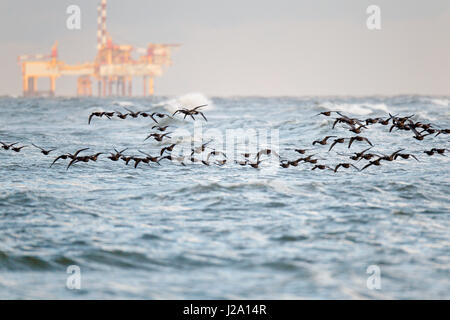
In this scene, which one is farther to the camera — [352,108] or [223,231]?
[352,108]

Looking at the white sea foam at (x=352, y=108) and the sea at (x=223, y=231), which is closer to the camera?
the sea at (x=223, y=231)

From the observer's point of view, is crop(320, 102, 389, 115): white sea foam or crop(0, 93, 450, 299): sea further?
crop(320, 102, 389, 115): white sea foam

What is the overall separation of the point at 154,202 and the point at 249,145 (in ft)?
54.3

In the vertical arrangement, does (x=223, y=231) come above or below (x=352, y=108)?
above

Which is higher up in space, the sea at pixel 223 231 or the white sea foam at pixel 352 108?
the sea at pixel 223 231

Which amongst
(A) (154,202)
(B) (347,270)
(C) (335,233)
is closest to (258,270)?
(B) (347,270)

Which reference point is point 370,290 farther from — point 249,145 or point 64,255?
point 249,145

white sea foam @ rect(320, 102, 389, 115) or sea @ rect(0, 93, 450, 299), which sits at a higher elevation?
sea @ rect(0, 93, 450, 299)

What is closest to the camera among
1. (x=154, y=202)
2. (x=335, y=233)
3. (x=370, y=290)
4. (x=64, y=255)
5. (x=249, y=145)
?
(x=370, y=290)
